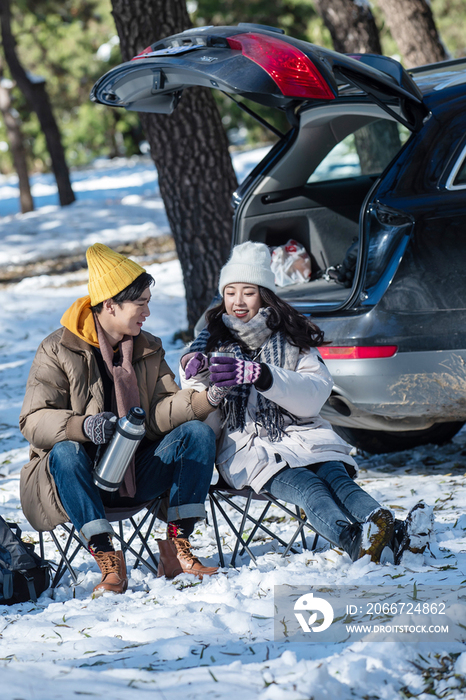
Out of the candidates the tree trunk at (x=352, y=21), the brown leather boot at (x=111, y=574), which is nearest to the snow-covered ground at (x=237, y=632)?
the brown leather boot at (x=111, y=574)

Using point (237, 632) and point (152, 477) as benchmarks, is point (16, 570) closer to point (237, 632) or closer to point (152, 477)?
point (152, 477)

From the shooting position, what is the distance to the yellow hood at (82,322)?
10.4 ft

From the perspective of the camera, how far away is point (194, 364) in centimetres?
322

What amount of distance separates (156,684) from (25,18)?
2319cm

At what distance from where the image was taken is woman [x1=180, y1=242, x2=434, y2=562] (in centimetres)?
304

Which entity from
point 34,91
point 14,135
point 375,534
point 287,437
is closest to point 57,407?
point 287,437

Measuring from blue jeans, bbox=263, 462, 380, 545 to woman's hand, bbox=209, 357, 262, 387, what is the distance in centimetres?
46

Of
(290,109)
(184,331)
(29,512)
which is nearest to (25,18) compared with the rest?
(184,331)

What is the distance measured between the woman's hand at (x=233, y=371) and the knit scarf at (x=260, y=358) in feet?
0.74

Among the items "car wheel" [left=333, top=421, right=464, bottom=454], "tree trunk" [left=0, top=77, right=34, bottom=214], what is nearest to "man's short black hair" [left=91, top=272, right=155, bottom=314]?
"car wheel" [left=333, top=421, right=464, bottom=454]

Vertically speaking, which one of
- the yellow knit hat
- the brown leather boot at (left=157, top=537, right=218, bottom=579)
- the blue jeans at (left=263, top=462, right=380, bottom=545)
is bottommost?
the brown leather boot at (left=157, top=537, right=218, bottom=579)

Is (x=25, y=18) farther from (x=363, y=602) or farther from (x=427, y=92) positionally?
(x=363, y=602)

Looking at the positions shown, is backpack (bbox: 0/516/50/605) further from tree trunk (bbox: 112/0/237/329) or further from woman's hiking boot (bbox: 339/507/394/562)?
A: tree trunk (bbox: 112/0/237/329)

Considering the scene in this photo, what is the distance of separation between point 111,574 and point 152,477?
0.43 metres
